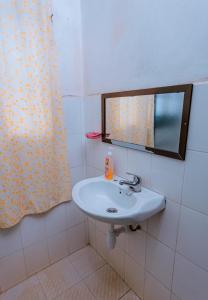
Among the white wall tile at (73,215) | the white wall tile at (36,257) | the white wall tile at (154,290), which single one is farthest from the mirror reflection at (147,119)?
the white wall tile at (36,257)

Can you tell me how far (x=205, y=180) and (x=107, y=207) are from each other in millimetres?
618

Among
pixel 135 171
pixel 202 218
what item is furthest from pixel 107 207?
pixel 202 218

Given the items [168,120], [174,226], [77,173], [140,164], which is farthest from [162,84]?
[77,173]

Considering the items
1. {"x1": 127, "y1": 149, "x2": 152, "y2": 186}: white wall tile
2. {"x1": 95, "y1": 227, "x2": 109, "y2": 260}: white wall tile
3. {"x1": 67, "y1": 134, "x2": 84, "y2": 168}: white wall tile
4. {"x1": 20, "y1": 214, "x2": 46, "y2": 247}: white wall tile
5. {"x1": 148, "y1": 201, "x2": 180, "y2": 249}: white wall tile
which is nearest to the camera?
{"x1": 148, "y1": 201, "x2": 180, "y2": 249}: white wall tile

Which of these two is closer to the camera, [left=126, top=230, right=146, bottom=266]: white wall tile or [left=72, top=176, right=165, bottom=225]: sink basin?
[left=72, top=176, right=165, bottom=225]: sink basin

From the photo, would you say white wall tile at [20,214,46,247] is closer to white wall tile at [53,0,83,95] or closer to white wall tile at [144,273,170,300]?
white wall tile at [144,273,170,300]

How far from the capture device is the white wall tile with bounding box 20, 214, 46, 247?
138 centimetres

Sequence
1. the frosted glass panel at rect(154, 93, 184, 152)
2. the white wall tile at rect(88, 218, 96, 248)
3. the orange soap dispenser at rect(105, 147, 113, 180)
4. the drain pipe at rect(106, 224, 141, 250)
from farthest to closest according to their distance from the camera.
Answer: the white wall tile at rect(88, 218, 96, 248) → the orange soap dispenser at rect(105, 147, 113, 180) → the drain pipe at rect(106, 224, 141, 250) → the frosted glass panel at rect(154, 93, 184, 152)

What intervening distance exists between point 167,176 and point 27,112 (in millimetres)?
988

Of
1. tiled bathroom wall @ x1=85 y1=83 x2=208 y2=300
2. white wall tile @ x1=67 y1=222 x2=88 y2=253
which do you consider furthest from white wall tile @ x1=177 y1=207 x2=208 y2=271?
white wall tile @ x1=67 y1=222 x2=88 y2=253

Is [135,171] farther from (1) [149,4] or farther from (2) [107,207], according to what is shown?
(1) [149,4]

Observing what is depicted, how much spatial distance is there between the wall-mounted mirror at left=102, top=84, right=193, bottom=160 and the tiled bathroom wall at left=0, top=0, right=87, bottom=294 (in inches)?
12.3

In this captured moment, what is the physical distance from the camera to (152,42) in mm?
902

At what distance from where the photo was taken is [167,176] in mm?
948
